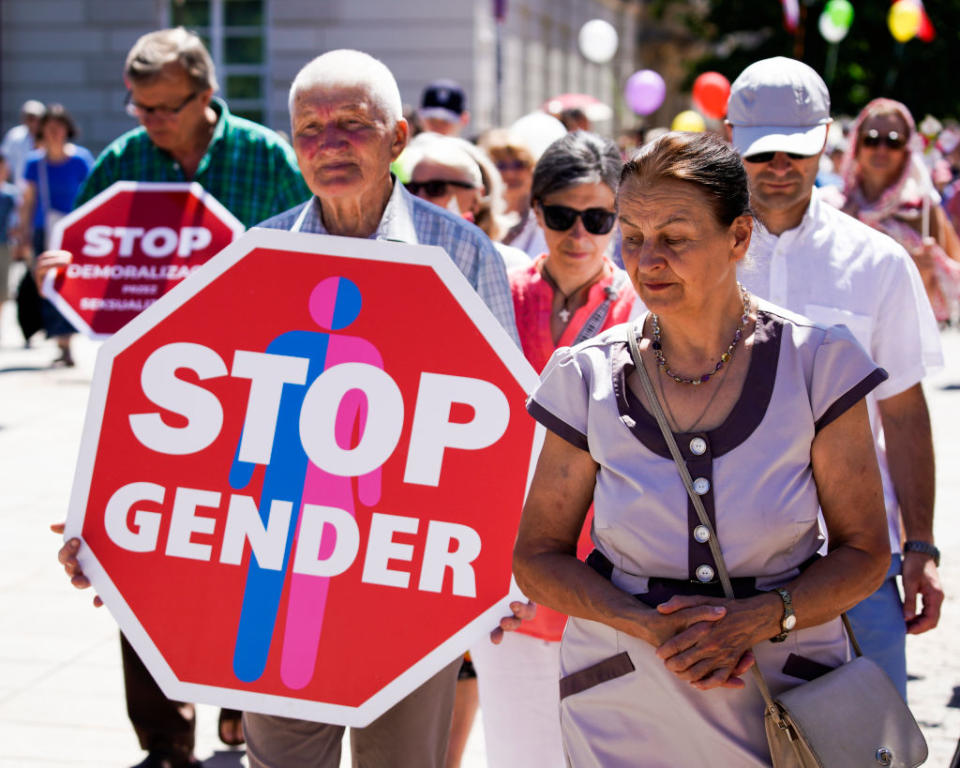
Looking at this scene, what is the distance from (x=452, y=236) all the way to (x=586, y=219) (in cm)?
56

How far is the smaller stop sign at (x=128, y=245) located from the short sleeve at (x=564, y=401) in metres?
2.21

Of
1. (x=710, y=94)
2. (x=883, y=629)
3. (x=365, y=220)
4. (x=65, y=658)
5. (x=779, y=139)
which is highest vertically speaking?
(x=710, y=94)

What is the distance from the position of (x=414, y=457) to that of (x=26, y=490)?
5.62 m

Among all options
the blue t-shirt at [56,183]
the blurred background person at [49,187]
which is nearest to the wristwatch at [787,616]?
the blurred background person at [49,187]

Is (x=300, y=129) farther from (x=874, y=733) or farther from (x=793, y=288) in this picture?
(x=874, y=733)

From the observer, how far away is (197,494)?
2.81 m

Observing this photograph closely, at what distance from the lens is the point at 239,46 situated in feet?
74.0

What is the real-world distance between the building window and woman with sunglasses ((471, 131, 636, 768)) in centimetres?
1930

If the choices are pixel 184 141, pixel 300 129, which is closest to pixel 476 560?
pixel 300 129

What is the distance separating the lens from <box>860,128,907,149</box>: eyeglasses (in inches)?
227

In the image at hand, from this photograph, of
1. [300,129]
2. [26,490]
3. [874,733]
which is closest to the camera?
[874,733]

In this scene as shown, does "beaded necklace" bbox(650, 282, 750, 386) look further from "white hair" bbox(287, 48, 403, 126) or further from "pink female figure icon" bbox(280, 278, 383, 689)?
"white hair" bbox(287, 48, 403, 126)

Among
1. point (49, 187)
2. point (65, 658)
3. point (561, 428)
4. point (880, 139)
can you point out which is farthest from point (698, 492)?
point (49, 187)

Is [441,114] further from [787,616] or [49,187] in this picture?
[787,616]
